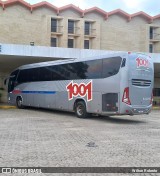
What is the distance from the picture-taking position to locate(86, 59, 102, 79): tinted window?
16.5 metres

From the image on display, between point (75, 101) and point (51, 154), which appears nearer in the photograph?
point (51, 154)

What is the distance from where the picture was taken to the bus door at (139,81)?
1527cm

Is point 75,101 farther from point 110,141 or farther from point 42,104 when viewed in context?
point 110,141

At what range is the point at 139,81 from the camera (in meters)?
15.6

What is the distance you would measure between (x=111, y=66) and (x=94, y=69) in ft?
4.16

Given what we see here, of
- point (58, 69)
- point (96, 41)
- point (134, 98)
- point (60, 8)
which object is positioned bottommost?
point (134, 98)

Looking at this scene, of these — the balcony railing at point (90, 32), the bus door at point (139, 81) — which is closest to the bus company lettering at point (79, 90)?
the bus door at point (139, 81)

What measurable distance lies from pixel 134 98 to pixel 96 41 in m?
31.4

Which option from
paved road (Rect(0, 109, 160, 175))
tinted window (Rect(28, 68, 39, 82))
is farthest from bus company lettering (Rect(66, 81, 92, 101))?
paved road (Rect(0, 109, 160, 175))

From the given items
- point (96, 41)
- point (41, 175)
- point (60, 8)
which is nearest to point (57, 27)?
point (60, 8)

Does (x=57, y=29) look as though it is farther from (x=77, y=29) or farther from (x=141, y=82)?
(x=141, y=82)

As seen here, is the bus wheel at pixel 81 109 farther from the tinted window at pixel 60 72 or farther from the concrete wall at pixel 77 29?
the concrete wall at pixel 77 29

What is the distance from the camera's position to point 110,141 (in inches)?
400

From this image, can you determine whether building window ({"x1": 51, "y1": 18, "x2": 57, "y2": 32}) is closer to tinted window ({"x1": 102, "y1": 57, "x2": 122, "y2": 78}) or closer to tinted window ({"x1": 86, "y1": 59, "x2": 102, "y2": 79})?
tinted window ({"x1": 86, "y1": 59, "x2": 102, "y2": 79})
